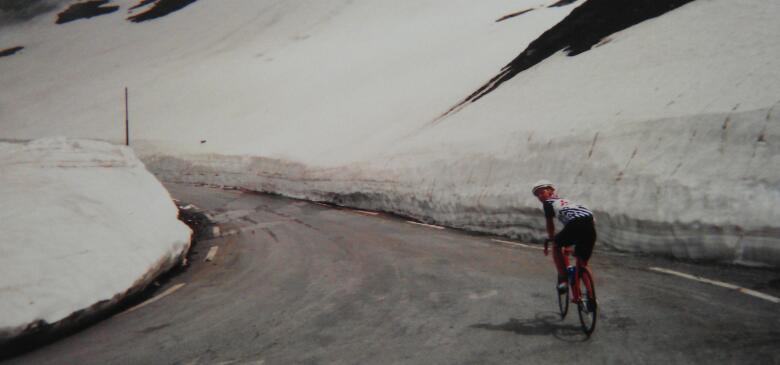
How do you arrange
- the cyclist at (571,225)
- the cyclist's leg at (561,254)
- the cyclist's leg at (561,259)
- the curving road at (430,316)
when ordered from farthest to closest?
the cyclist's leg at (561,259)
the cyclist's leg at (561,254)
the cyclist at (571,225)
the curving road at (430,316)

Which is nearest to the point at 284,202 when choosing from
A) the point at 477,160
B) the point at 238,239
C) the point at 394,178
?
the point at 394,178

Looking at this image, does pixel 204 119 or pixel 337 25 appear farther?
pixel 337 25

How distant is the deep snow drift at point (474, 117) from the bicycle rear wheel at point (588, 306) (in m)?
3.89

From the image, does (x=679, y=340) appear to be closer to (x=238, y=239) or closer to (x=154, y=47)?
(x=238, y=239)

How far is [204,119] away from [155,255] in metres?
36.6

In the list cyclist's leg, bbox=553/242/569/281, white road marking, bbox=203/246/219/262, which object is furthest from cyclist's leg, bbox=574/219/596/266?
white road marking, bbox=203/246/219/262

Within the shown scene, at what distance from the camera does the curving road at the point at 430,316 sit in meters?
4.47

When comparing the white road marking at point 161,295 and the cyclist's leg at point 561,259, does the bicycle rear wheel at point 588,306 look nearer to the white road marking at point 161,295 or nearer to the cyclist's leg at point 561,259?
the cyclist's leg at point 561,259

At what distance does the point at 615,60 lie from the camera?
55.9 ft

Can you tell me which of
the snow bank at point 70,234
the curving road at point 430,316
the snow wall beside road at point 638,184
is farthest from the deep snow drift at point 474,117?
the snow bank at point 70,234

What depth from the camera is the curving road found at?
4473 mm

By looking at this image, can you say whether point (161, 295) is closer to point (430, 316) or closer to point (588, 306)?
point (430, 316)

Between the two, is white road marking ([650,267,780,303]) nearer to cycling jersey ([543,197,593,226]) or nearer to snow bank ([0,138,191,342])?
cycling jersey ([543,197,593,226])

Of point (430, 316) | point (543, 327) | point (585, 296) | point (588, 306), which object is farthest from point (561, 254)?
point (430, 316)
